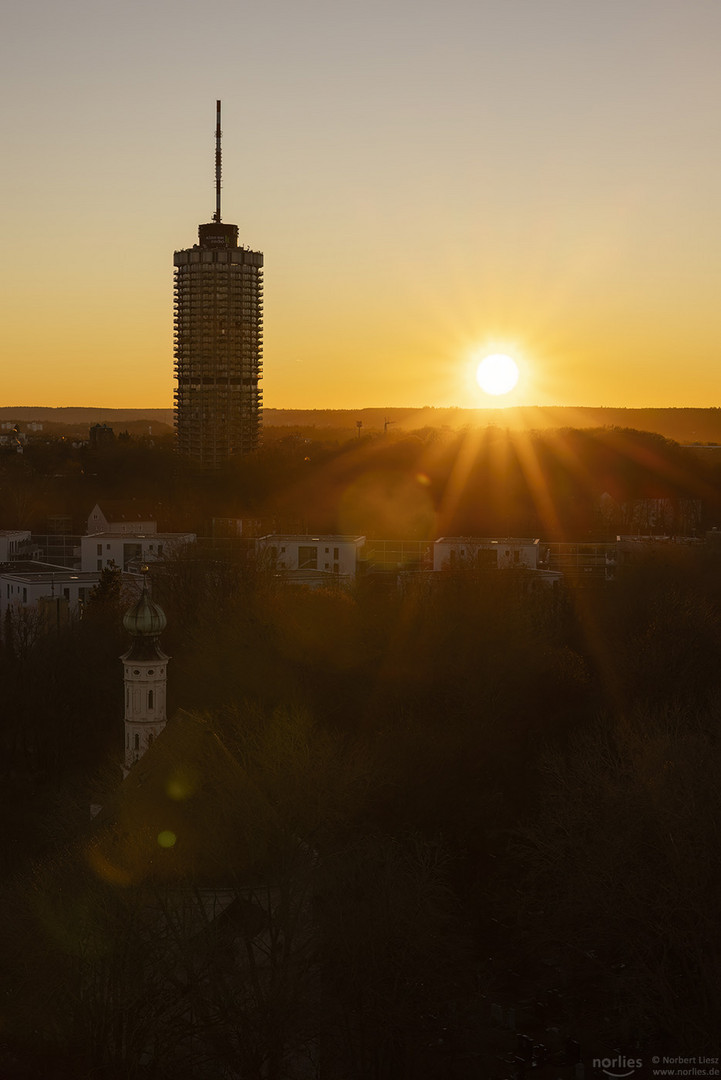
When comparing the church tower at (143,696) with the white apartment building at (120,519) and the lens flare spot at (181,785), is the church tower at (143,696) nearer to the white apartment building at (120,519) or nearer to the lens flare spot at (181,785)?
the lens flare spot at (181,785)

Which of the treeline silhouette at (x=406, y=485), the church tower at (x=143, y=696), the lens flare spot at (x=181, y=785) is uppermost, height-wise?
the treeline silhouette at (x=406, y=485)

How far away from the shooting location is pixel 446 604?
117 ft

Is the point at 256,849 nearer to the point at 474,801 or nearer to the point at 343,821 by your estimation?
the point at 343,821

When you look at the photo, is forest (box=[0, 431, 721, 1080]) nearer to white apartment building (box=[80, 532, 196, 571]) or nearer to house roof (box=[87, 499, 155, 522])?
white apartment building (box=[80, 532, 196, 571])

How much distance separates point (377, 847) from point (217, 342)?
93.1 meters

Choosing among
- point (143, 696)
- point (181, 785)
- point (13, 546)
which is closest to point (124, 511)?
point (13, 546)

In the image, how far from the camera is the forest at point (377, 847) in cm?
1558

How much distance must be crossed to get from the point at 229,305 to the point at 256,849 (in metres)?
95.0

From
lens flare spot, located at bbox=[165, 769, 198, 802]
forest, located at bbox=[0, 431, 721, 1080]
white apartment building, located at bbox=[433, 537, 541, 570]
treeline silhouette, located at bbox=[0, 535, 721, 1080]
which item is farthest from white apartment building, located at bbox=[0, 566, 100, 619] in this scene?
lens flare spot, located at bbox=[165, 769, 198, 802]

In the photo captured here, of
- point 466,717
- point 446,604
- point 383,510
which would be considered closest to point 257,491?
point 383,510

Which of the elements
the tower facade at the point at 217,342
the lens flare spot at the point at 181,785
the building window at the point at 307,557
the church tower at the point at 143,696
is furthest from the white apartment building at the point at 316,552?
the tower facade at the point at 217,342

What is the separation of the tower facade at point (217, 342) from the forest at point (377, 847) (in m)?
73.0

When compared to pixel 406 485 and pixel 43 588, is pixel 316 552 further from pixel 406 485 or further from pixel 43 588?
pixel 406 485

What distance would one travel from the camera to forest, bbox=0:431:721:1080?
15.6 metres
